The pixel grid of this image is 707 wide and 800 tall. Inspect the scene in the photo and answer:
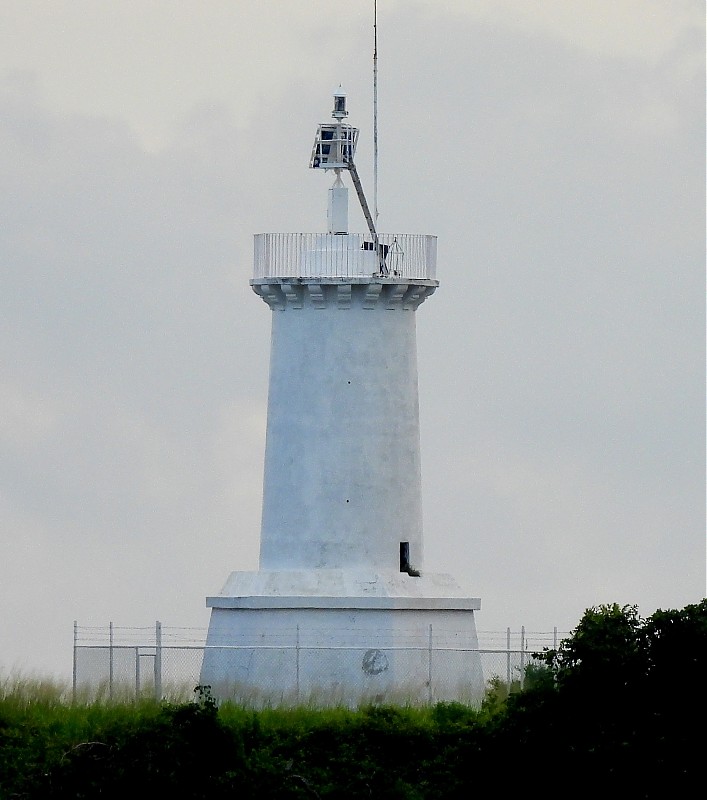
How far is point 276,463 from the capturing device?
57.4 m

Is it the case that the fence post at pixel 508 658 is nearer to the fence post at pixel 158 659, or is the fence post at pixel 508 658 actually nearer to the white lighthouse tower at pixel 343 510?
the white lighthouse tower at pixel 343 510

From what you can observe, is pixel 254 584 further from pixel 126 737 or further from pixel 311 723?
pixel 126 737

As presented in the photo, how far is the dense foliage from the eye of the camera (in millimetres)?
45000

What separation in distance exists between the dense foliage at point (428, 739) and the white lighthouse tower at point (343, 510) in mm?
2679

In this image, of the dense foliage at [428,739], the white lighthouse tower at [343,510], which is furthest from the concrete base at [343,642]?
the dense foliage at [428,739]

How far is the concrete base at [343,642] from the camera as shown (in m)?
56.0

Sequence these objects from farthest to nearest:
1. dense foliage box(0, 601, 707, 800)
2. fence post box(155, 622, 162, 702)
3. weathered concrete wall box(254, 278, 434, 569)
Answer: weathered concrete wall box(254, 278, 434, 569) → fence post box(155, 622, 162, 702) → dense foliage box(0, 601, 707, 800)

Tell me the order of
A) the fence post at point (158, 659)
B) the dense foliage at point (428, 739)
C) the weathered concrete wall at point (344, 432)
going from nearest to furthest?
the dense foliage at point (428, 739), the fence post at point (158, 659), the weathered concrete wall at point (344, 432)

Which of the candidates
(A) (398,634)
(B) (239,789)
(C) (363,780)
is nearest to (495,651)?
(A) (398,634)

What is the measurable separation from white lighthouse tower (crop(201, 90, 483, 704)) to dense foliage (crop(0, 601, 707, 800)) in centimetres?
268

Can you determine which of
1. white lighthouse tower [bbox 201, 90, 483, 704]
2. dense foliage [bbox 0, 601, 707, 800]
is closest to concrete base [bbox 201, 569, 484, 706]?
white lighthouse tower [bbox 201, 90, 483, 704]

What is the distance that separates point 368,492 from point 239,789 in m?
9.67

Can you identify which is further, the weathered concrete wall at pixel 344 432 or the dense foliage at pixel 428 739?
the weathered concrete wall at pixel 344 432

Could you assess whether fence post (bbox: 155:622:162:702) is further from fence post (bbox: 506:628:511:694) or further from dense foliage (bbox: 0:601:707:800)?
fence post (bbox: 506:628:511:694)
